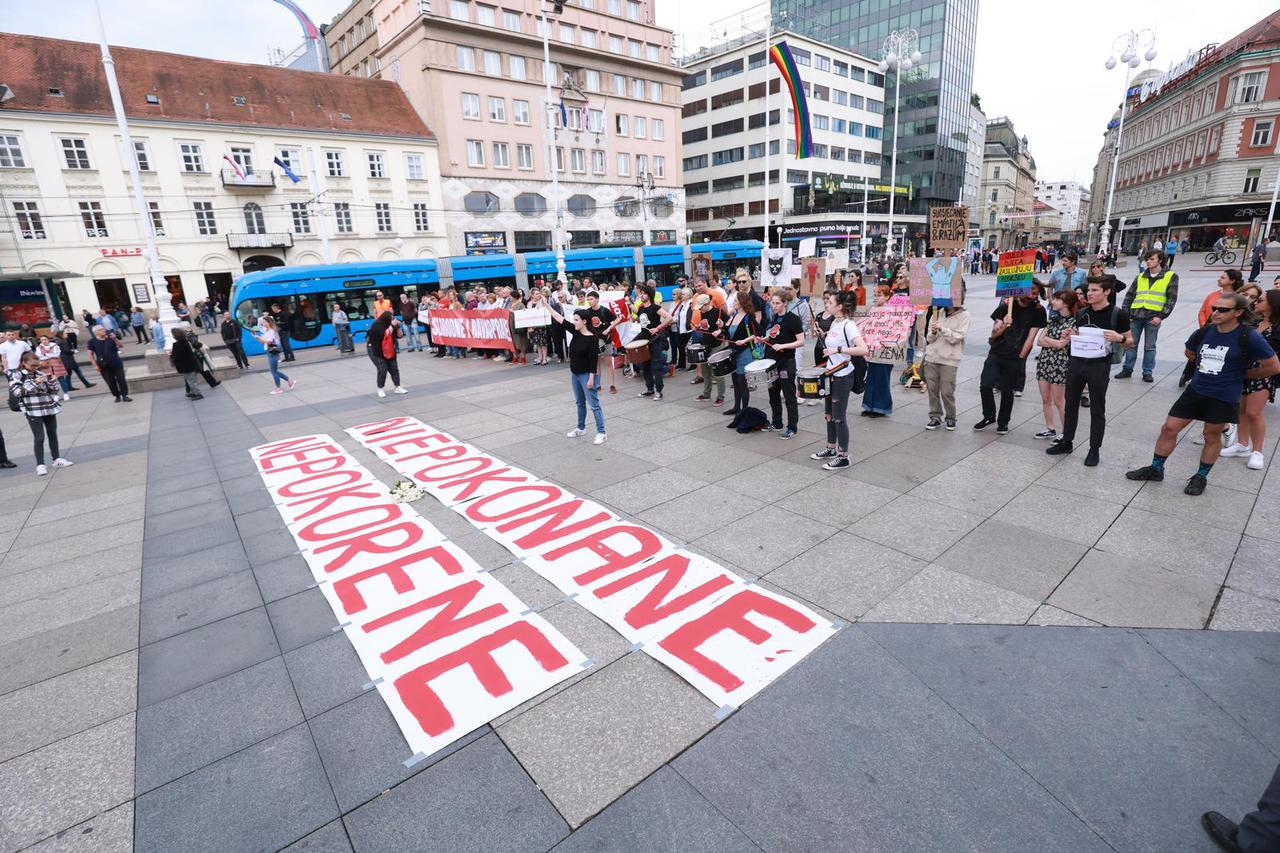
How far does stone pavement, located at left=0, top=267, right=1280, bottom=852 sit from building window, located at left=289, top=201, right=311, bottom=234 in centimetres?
3689

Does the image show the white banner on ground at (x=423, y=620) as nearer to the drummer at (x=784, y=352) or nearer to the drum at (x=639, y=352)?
the drummer at (x=784, y=352)

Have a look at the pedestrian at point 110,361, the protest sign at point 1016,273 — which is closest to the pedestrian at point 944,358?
the protest sign at point 1016,273

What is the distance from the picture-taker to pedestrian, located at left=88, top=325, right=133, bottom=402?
44.7ft

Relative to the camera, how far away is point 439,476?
7664 millimetres

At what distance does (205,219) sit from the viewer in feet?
117

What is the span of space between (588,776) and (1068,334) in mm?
7031

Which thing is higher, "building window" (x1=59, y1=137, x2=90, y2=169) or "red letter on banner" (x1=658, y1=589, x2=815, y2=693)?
"building window" (x1=59, y1=137, x2=90, y2=169)

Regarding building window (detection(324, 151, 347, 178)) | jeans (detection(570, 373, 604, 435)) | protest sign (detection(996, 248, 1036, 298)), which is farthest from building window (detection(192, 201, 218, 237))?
protest sign (detection(996, 248, 1036, 298))

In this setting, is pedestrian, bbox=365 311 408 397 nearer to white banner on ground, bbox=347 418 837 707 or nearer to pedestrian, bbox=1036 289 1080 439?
white banner on ground, bbox=347 418 837 707

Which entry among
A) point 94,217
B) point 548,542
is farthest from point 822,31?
point 548,542

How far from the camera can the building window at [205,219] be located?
116ft

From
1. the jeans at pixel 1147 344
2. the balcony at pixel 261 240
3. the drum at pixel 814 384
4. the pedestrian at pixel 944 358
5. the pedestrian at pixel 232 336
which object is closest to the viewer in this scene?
the drum at pixel 814 384

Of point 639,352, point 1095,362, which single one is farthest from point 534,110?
point 1095,362

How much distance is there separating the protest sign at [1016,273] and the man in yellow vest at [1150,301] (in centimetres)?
236
